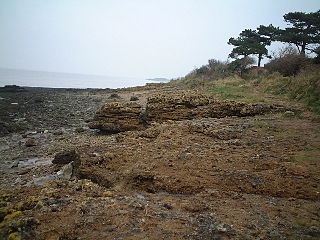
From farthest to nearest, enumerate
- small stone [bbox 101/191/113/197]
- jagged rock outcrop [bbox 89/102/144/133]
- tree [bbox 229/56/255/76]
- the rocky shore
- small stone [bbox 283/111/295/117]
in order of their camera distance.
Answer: tree [bbox 229/56/255/76] < jagged rock outcrop [bbox 89/102/144/133] < small stone [bbox 283/111/295/117] < small stone [bbox 101/191/113/197] < the rocky shore

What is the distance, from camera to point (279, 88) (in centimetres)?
1351

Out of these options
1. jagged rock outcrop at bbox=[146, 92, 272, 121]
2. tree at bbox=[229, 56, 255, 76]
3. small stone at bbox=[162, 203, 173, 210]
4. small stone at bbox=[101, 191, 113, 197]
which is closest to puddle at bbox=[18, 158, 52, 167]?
jagged rock outcrop at bbox=[146, 92, 272, 121]

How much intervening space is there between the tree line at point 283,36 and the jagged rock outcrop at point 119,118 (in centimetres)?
1791

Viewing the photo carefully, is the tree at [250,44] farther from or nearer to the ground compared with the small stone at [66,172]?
farther from the ground

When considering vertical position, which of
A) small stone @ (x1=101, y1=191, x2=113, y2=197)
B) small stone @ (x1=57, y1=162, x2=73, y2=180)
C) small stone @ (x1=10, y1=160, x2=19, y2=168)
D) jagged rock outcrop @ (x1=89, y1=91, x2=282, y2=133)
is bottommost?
small stone @ (x1=10, y1=160, x2=19, y2=168)

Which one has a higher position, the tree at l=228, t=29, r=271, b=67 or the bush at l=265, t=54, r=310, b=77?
the tree at l=228, t=29, r=271, b=67

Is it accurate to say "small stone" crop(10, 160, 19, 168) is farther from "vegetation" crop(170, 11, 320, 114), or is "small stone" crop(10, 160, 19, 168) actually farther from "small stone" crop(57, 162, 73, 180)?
"vegetation" crop(170, 11, 320, 114)

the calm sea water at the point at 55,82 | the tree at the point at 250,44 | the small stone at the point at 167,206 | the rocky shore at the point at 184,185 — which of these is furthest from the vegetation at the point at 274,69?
the calm sea water at the point at 55,82

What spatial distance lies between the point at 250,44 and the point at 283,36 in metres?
3.74

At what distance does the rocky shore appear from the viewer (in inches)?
131

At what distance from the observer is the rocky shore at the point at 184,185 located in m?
3.32

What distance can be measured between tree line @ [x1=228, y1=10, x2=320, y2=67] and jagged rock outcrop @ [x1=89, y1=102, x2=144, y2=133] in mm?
17907

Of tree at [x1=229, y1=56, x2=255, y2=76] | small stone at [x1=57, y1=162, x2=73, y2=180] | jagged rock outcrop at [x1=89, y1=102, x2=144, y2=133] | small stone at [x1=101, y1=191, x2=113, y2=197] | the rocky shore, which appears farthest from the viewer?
tree at [x1=229, y1=56, x2=255, y2=76]

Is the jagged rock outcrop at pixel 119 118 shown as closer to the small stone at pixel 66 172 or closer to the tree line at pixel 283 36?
the small stone at pixel 66 172
